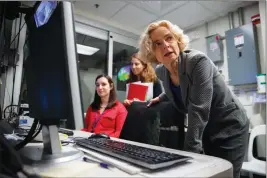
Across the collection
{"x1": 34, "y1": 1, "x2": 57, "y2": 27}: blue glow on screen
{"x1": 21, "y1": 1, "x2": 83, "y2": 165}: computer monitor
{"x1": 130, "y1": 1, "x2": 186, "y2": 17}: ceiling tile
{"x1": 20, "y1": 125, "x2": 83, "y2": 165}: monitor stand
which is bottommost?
{"x1": 20, "y1": 125, "x2": 83, "y2": 165}: monitor stand

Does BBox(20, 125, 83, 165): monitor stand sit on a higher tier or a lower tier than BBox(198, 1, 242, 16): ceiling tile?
lower

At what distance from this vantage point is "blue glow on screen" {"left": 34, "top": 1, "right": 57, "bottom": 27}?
0.53 m

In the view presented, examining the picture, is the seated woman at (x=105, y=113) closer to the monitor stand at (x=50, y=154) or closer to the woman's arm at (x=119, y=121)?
the woman's arm at (x=119, y=121)

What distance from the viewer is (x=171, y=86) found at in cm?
112

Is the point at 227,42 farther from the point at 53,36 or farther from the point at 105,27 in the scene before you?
the point at 53,36

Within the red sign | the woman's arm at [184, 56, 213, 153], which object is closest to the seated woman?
the woman's arm at [184, 56, 213, 153]

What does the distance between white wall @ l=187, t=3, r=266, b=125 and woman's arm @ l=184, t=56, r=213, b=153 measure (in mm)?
2754

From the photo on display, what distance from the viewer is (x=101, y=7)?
3.20 m

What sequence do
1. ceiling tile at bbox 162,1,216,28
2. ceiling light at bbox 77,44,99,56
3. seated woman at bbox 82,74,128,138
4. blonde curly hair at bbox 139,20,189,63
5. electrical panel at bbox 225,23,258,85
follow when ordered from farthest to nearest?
ceiling light at bbox 77,44,99,56
ceiling tile at bbox 162,1,216,28
electrical panel at bbox 225,23,258,85
seated woman at bbox 82,74,128,138
blonde curly hair at bbox 139,20,189,63

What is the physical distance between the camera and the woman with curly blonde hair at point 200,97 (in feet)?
2.63

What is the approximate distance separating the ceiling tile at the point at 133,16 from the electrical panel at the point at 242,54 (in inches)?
56.3

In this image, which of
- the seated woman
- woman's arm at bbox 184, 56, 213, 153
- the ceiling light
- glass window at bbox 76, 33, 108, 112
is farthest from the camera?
the ceiling light

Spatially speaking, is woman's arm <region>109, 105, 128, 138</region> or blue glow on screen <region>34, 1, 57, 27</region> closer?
blue glow on screen <region>34, 1, 57, 27</region>

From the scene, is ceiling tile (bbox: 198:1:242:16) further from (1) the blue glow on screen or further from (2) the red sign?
(1) the blue glow on screen
